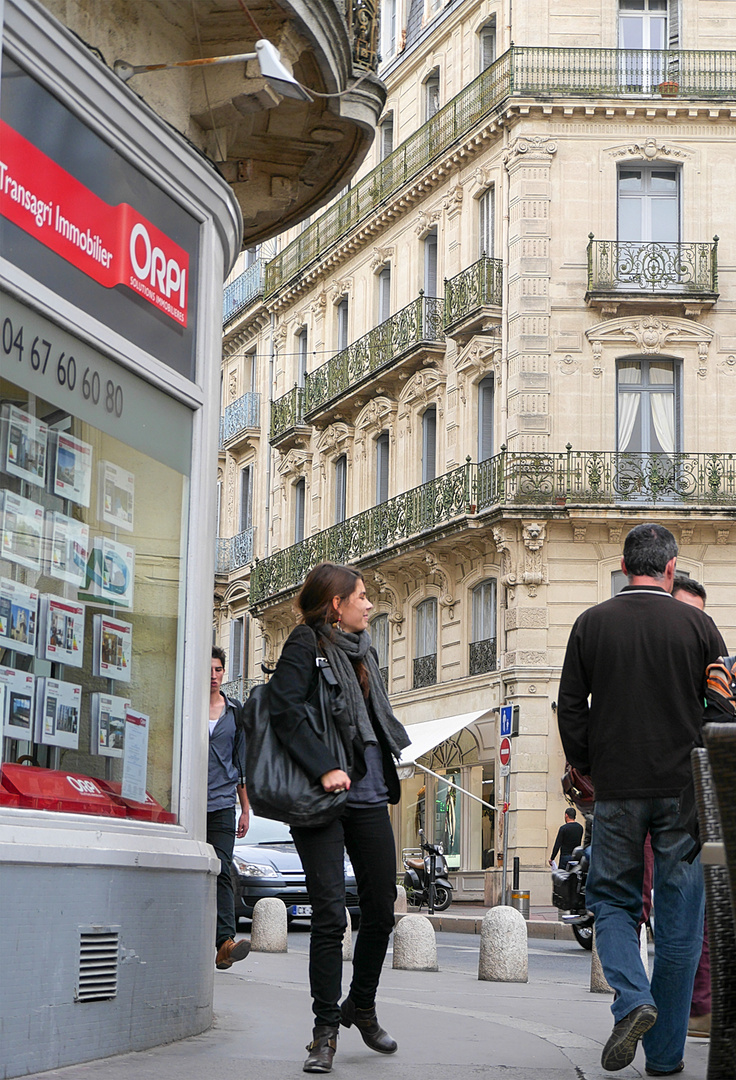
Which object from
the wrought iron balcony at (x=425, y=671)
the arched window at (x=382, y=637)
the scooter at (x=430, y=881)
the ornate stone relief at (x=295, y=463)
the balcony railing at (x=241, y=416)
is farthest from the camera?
the balcony railing at (x=241, y=416)

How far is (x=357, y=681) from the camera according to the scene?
649cm

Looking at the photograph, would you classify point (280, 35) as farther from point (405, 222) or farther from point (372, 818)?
point (405, 222)

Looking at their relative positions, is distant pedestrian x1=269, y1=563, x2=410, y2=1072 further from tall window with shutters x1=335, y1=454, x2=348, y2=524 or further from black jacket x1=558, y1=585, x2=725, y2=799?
tall window with shutters x1=335, y1=454, x2=348, y2=524

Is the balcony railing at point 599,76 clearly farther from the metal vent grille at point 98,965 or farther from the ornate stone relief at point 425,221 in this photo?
the metal vent grille at point 98,965

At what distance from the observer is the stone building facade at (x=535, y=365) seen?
3078 cm

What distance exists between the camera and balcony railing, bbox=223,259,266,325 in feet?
155

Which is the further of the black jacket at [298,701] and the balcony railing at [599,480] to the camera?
the balcony railing at [599,480]

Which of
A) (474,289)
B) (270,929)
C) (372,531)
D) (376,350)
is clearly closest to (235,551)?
(372,531)

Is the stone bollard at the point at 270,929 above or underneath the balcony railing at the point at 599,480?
underneath

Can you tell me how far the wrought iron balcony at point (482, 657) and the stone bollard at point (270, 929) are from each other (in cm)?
1702

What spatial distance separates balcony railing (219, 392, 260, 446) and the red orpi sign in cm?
3843

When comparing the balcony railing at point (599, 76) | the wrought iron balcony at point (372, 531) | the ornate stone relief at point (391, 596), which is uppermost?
the balcony railing at point (599, 76)

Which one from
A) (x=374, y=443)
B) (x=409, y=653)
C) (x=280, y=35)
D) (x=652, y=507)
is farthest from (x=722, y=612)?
(x=280, y=35)

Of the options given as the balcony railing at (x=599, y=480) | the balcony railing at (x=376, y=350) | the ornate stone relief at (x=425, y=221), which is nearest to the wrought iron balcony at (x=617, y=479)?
the balcony railing at (x=599, y=480)
